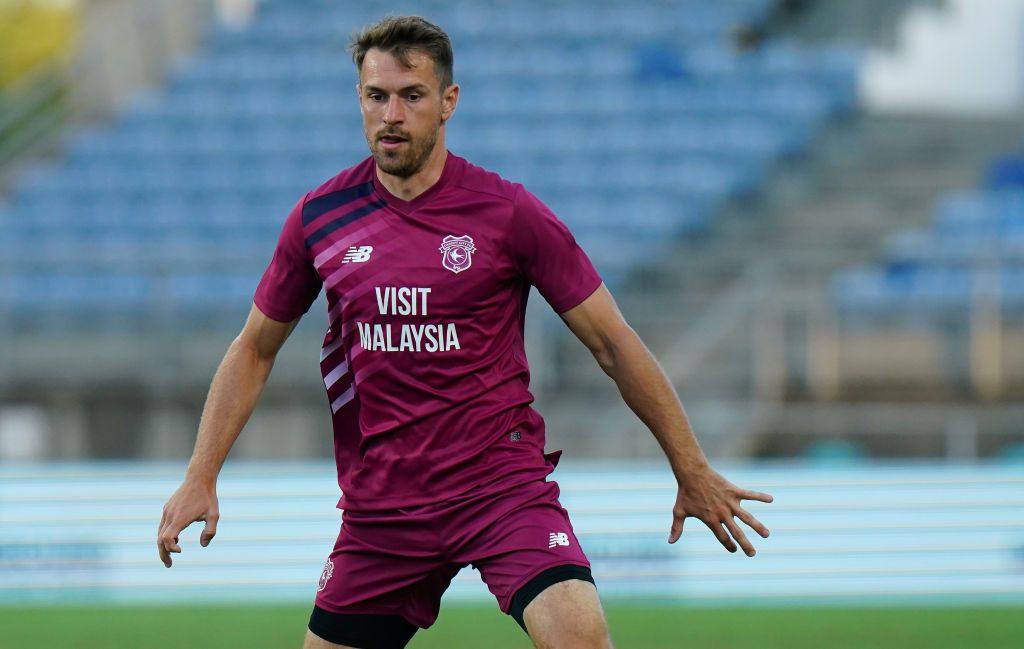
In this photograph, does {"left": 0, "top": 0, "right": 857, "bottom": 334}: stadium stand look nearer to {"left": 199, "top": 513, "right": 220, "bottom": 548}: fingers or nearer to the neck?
the neck

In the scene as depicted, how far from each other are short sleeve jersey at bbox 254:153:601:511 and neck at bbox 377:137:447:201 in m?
0.02

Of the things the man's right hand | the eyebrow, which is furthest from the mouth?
the man's right hand

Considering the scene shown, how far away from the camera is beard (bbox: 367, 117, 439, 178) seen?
4383mm

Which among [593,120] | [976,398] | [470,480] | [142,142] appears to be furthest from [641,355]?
[142,142]

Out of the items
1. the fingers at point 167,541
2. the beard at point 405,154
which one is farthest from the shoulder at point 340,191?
the fingers at point 167,541

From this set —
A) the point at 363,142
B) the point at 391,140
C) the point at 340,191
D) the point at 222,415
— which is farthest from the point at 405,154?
the point at 363,142

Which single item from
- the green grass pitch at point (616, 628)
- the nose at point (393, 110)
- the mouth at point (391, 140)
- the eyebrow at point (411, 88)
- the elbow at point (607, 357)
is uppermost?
the eyebrow at point (411, 88)

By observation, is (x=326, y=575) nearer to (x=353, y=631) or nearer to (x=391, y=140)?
(x=353, y=631)

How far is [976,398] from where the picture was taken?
12.6 m

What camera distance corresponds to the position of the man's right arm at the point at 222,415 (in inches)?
176

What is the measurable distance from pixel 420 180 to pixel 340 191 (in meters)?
0.24

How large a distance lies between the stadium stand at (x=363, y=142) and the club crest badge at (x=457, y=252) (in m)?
8.61

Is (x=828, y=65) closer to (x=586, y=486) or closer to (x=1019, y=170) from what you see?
(x=1019, y=170)

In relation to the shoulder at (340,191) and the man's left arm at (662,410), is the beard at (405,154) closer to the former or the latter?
the shoulder at (340,191)
